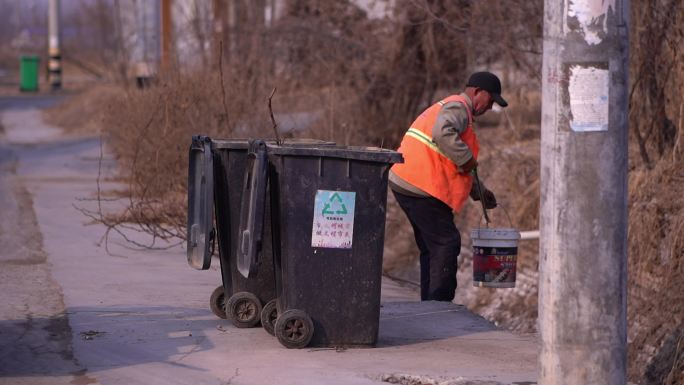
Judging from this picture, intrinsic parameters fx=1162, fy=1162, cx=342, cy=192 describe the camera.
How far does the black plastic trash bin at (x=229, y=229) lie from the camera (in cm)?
702

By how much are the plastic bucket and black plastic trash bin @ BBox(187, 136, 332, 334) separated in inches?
48.0

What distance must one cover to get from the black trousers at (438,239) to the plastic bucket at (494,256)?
1.69 feet

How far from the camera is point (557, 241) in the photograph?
17.1 feet

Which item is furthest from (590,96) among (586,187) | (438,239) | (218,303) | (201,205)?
(218,303)

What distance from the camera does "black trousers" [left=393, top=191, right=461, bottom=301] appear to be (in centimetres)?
799

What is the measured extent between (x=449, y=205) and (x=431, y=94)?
9349mm

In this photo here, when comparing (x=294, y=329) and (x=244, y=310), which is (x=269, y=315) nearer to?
(x=244, y=310)

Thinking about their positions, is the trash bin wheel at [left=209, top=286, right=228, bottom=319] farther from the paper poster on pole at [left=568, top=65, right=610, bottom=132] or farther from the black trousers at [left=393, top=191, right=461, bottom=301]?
the paper poster on pole at [left=568, top=65, right=610, bottom=132]

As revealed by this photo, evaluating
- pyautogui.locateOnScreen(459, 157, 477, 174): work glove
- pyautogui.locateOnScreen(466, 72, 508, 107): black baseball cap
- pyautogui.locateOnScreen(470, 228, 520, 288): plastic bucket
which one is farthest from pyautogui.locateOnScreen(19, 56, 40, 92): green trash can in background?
pyautogui.locateOnScreen(470, 228, 520, 288): plastic bucket

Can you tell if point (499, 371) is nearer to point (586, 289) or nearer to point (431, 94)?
point (586, 289)

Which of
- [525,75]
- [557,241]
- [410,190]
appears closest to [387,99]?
[525,75]

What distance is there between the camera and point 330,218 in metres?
6.52

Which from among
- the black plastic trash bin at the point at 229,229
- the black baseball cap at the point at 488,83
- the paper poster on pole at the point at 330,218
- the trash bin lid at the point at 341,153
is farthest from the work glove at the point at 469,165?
the paper poster on pole at the point at 330,218

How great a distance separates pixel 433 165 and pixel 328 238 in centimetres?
165
